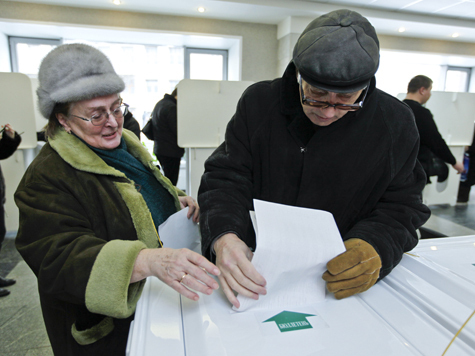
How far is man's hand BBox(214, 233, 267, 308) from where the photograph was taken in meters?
0.61

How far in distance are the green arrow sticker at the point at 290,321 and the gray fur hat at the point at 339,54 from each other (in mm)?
453

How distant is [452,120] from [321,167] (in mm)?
4278

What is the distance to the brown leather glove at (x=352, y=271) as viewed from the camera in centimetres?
63

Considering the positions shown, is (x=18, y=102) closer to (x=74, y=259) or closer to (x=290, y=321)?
(x=74, y=259)

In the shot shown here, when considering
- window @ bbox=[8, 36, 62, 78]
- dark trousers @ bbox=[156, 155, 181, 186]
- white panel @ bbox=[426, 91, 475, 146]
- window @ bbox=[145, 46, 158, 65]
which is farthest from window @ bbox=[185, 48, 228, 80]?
white panel @ bbox=[426, 91, 475, 146]

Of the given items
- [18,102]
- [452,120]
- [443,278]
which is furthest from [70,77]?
[452,120]

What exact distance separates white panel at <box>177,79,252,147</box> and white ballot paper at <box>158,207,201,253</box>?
2.44 metres

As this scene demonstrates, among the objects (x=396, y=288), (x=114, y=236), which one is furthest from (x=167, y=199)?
(x=396, y=288)

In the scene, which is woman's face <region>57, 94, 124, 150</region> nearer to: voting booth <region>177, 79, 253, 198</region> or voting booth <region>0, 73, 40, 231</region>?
voting booth <region>177, 79, 253, 198</region>

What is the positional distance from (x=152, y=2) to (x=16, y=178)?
283 cm

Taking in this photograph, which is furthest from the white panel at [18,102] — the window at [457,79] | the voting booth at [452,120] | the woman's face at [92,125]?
the window at [457,79]

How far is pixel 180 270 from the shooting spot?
61cm

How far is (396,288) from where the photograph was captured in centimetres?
70

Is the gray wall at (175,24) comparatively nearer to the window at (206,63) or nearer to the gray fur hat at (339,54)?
the window at (206,63)
